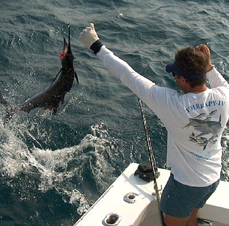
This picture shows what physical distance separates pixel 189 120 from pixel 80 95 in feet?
14.5

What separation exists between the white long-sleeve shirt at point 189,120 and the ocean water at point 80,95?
189 cm

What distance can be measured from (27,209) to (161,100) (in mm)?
2431

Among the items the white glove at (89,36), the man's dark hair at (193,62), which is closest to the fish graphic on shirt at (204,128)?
the man's dark hair at (193,62)

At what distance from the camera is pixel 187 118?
3.04 metres

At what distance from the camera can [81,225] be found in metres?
3.42

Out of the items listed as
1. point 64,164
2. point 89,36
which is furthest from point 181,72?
point 64,164

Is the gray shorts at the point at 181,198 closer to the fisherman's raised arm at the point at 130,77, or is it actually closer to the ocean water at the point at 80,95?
the fisherman's raised arm at the point at 130,77

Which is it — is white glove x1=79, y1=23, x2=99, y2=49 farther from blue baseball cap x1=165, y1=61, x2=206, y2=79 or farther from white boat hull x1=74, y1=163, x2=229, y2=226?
white boat hull x1=74, y1=163, x2=229, y2=226

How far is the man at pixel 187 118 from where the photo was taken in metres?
3.05

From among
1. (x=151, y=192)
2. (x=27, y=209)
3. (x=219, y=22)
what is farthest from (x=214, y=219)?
(x=219, y=22)

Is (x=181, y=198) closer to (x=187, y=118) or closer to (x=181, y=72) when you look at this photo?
(x=187, y=118)

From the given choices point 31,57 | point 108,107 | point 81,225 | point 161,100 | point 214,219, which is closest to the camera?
point 161,100

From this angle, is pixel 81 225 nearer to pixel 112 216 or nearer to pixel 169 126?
pixel 112 216

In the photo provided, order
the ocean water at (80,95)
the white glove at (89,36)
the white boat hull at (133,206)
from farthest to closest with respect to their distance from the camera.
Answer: the ocean water at (80,95) < the white boat hull at (133,206) < the white glove at (89,36)
